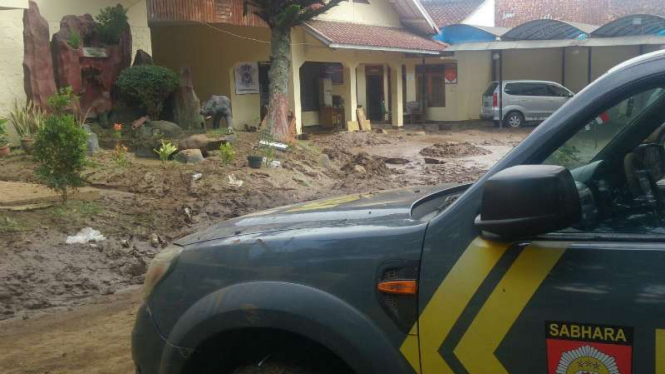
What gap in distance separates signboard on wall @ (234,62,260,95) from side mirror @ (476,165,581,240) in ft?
66.3

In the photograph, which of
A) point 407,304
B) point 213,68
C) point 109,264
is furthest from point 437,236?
point 213,68

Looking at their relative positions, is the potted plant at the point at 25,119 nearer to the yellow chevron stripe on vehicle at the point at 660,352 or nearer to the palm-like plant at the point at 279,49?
the palm-like plant at the point at 279,49

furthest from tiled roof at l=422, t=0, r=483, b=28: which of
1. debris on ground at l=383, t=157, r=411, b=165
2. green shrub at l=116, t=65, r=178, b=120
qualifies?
green shrub at l=116, t=65, r=178, b=120

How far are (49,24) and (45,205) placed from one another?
→ 7073 mm

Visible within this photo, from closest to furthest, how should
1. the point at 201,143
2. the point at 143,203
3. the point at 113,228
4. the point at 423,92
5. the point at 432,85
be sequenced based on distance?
1. the point at 113,228
2. the point at 143,203
3. the point at 201,143
4. the point at 423,92
5. the point at 432,85

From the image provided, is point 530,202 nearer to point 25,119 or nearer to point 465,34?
point 25,119

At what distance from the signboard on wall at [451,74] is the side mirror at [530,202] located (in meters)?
28.4

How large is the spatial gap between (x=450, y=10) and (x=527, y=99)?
42.6 ft

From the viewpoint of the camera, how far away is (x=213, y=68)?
21.8 metres

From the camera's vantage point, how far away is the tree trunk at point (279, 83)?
15539mm

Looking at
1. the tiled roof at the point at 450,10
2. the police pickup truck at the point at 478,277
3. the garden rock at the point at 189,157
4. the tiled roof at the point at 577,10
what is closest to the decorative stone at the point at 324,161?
the garden rock at the point at 189,157

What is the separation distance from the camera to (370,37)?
910 inches

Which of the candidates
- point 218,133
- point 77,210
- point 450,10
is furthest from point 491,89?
point 77,210

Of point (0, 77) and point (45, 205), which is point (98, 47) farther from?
point (45, 205)
